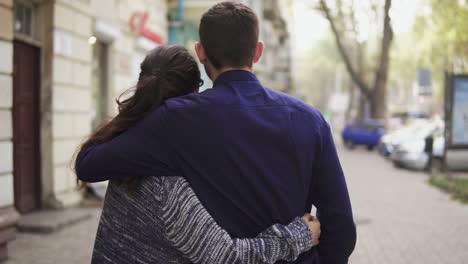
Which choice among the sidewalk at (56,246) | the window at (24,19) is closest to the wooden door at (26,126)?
the window at (24,19)

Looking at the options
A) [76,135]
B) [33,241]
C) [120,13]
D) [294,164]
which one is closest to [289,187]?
[294,164]

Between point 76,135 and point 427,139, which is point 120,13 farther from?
point 427,139

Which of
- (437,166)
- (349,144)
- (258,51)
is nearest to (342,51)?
(349,144)

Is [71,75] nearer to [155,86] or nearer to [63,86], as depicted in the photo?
[63,86]

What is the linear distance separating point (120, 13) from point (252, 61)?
10052mm

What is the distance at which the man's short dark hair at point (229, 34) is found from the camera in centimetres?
178

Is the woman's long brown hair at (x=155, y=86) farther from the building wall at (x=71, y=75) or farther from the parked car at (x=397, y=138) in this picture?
the parked car at (x=397, y=138)

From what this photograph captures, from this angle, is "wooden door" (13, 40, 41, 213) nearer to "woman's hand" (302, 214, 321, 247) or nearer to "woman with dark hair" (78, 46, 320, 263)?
"woman with dark hair" (78, 46, 320, 263)

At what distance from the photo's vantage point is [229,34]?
5.86 feet

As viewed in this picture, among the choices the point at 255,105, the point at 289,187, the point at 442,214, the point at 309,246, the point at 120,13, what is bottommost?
the point at 442,214

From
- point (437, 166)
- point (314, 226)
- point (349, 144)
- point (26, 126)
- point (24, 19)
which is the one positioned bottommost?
point (349, 144)

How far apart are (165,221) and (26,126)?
23.0 feet

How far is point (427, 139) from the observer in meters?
17.1

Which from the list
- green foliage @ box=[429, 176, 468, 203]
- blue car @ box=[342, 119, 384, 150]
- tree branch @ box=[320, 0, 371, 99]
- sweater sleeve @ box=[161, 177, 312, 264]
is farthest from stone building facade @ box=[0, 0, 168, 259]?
blue car @ box=[342, 119, 384, 150]
